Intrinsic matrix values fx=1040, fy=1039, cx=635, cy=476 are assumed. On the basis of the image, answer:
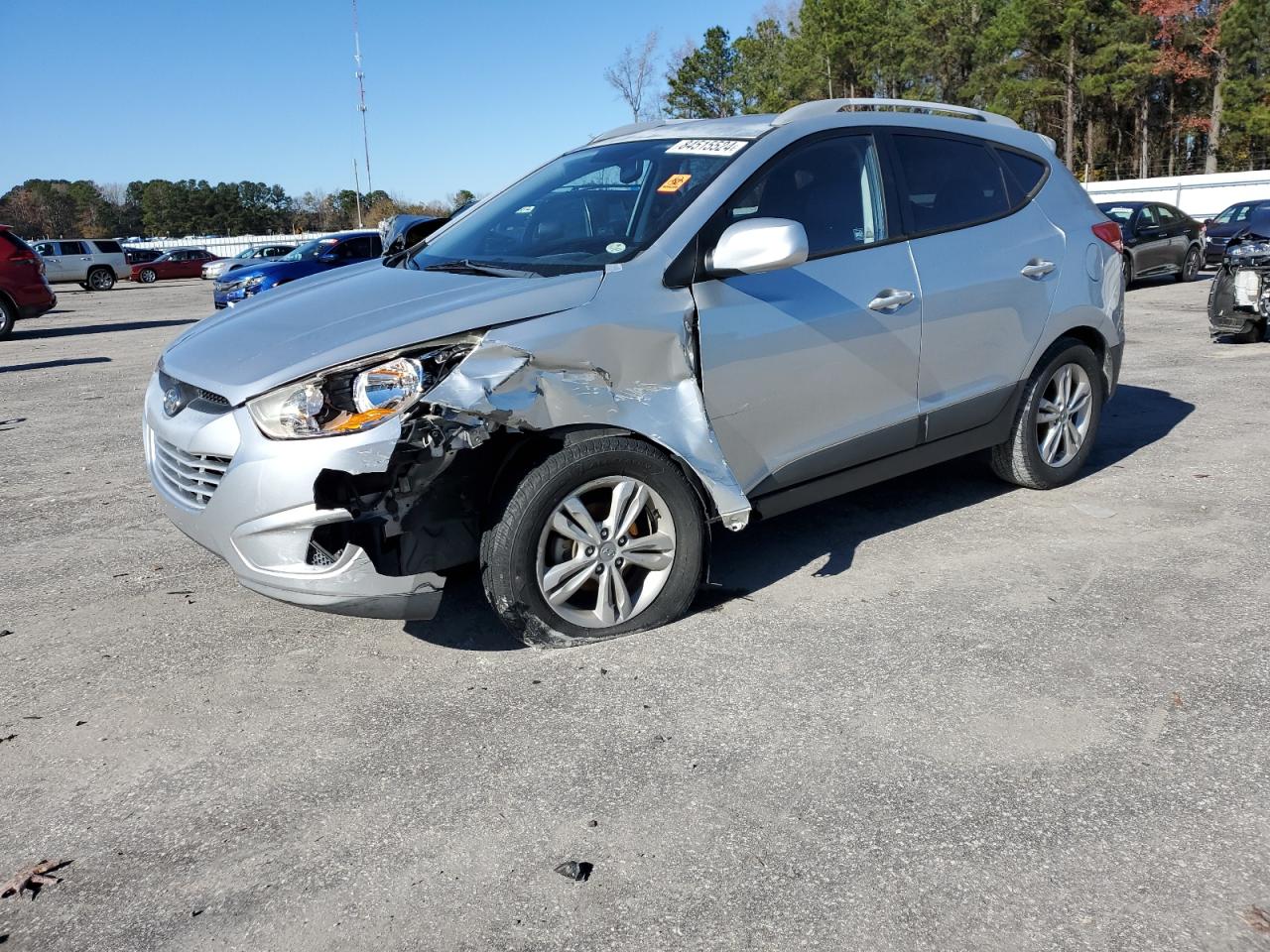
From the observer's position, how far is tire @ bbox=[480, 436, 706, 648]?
3381 mm

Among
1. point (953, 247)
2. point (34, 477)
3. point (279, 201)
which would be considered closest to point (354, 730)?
point (953, 247)

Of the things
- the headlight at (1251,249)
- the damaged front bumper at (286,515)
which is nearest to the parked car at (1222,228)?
the headlight at (1251,249)

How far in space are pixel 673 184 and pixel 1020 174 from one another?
2.09 m

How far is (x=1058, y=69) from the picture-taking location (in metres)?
49.0

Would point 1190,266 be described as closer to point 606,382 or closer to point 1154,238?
point 1154,238

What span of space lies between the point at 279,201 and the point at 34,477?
4232 inches

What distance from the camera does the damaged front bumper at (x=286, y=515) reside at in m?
3.15

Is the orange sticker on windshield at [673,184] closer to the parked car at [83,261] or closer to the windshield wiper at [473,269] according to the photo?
the windshield wiper at [473,269]

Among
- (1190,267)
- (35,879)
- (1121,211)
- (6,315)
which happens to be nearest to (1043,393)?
(35,879)

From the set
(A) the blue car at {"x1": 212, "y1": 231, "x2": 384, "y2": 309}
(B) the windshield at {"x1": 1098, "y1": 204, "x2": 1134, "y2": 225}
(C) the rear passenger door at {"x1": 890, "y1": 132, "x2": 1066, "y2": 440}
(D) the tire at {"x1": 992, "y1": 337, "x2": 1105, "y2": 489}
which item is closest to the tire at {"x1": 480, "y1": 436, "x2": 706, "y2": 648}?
(C) the rear passenger door at {"x1": 890, "y1": 132, "x2": 1066, "y2": 440}

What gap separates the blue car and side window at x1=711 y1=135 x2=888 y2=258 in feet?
50.7

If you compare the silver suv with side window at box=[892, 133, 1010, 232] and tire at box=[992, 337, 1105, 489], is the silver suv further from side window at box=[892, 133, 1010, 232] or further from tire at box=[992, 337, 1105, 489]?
tire at box=[992, 337, 1105, 489]

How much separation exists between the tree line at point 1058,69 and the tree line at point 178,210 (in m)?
51.5

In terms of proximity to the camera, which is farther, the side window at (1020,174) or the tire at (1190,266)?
the tire at (1190,266)
